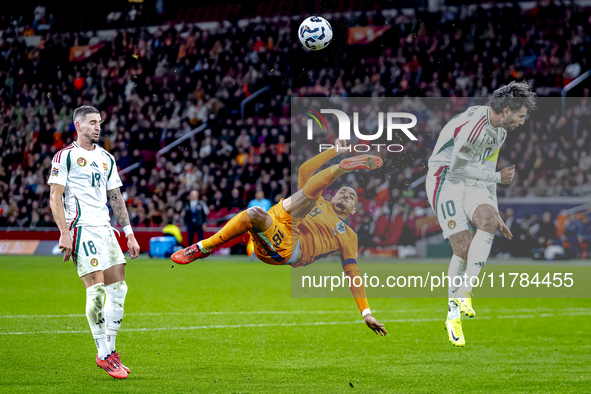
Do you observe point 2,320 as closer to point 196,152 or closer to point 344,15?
point 196,152

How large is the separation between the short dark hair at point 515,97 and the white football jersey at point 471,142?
0.18 metres

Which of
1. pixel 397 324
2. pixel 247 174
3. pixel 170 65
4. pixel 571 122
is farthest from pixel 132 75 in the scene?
pixel 397 324

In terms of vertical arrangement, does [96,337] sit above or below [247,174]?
below

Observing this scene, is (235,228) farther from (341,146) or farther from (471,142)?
(471,142)

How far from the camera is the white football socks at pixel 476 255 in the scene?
6746mm

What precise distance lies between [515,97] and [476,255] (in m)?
1.48

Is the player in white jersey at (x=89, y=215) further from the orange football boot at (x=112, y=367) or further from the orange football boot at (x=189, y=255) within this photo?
the orange football boot at (x=189, y=255)

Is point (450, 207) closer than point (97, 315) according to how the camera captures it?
Yes

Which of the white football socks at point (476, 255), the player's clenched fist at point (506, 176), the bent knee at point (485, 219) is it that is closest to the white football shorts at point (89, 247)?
the white football socks at point (476, 255)

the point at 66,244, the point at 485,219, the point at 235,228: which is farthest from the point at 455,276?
the point at 66,244

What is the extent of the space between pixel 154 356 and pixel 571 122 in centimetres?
1092

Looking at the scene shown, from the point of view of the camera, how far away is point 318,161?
6586mm

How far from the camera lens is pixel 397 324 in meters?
10.8

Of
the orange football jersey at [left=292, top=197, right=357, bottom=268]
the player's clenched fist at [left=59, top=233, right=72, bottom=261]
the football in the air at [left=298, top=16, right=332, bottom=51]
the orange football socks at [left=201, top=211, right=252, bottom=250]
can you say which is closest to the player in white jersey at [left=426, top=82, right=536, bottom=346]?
the orange football jersey at [left=292, top=197, right=357, bottom=268]
